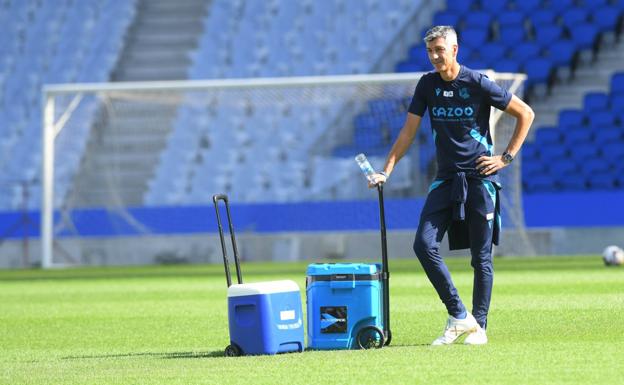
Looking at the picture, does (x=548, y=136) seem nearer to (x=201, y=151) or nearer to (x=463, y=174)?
(x=201, y=151)

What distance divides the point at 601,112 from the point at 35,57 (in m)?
13.1

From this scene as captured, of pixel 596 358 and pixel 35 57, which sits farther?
pixel 35 57

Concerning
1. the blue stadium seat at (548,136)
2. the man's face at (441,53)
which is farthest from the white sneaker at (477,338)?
the blue stadium seat at (548,136)

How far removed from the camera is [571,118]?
989 inches

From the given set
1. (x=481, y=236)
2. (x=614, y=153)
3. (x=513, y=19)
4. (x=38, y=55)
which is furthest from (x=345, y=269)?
(x=38, y=55)

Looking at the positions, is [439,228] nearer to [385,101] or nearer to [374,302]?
[374,302]

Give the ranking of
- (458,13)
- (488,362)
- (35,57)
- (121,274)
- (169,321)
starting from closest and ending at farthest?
(488,362)
(169,321)
(121,274)
(458,13)
(35,57)

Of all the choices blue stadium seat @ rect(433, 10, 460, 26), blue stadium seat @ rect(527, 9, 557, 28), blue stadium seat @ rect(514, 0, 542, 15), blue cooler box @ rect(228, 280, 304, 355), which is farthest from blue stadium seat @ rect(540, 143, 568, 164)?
blue cooler box @ rect(228, 280, 304, 355)

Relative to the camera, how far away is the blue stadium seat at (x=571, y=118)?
82.0 feet

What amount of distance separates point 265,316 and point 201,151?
18.2m

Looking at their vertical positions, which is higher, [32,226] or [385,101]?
[385,101]

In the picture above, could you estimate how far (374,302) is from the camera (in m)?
8.18

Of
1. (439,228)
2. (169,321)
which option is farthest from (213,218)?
(439,228)

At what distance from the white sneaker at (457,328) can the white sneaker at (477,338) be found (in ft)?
0.07
